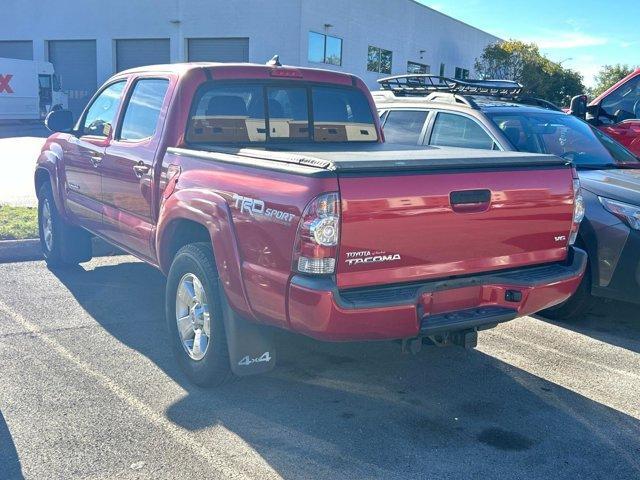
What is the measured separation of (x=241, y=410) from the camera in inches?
159

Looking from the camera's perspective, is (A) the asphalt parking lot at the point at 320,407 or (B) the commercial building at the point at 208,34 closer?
(A) the asphalt parking lot at the point at 320,407

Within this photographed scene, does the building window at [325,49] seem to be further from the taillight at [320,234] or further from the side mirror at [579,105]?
the taillight at [320,234]

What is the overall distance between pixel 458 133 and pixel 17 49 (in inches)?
1364

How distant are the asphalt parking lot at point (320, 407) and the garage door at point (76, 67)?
30.4m

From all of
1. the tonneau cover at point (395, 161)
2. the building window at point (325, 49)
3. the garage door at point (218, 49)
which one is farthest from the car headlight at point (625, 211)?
the garage door at point (218, 49)

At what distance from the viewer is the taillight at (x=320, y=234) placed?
3293 millimetres

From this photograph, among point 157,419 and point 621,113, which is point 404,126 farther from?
point 157,419

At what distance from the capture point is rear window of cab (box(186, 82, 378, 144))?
495cm

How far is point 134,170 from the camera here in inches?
201

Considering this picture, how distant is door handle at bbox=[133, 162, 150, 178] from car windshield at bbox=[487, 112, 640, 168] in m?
3.26

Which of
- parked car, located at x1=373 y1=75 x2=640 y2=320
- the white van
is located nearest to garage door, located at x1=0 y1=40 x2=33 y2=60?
the white van

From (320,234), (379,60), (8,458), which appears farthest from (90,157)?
(379,60)

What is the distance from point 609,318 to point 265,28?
83.8ft

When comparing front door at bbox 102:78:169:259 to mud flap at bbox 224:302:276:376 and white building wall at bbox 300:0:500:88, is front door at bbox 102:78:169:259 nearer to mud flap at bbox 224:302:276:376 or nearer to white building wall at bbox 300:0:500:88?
mud flap at bbox 224:302:276:376
